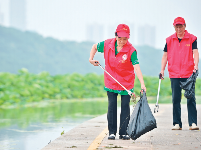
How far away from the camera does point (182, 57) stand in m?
7.76

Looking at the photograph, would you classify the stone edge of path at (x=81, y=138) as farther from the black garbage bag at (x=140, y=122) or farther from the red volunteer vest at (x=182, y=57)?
the red volunteer vest at (x=182, y=57)

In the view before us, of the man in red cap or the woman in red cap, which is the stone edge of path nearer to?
the woman in red cap

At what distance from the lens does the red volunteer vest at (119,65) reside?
20.7 feet

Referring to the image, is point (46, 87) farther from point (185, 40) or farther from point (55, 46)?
point (55, 46)

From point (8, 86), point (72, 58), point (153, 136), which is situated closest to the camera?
point (153, 136)

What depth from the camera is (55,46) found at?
87625 mm

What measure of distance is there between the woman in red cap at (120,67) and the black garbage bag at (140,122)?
329mm

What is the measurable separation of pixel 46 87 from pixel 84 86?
382 cm

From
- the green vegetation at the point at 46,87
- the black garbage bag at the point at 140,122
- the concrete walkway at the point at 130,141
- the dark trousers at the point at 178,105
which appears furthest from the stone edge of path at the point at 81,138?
the green vegetation at the point at 46,87

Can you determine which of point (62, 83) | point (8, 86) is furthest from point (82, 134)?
point (62, 83)

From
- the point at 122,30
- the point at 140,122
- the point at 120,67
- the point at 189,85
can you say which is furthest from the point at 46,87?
the point at 140,122

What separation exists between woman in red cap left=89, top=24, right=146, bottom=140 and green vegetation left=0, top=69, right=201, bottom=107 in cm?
1126

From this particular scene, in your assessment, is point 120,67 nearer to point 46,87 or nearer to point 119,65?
point 119,65

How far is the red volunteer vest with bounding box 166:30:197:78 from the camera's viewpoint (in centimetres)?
773
